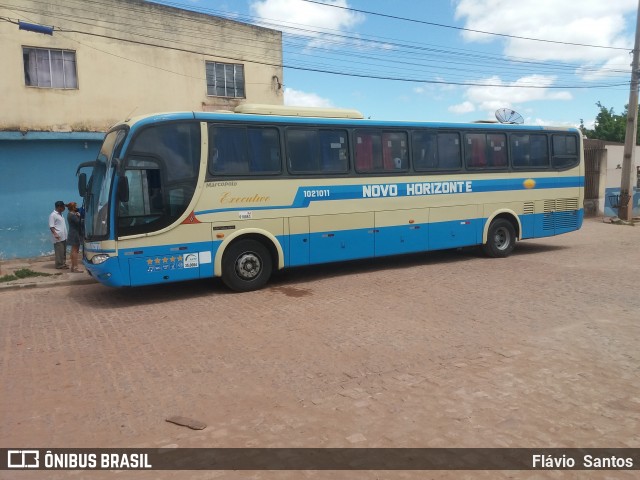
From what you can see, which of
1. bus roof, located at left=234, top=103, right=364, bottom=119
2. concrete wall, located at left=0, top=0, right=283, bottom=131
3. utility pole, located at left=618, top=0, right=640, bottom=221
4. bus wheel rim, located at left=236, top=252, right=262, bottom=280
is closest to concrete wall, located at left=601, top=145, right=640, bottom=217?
utility pole, located at left=618, top=0, right=640, bottom=221

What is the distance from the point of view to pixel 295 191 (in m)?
9.52

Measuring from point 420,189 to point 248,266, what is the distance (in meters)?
4.30

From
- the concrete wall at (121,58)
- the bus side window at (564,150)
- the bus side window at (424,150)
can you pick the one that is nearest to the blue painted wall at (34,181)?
the concrete wall at (121,58)

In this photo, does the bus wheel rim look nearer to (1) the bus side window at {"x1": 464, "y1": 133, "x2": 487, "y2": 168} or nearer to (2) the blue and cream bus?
(2) the blue and cream bus

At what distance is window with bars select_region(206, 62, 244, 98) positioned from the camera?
51.3 ft

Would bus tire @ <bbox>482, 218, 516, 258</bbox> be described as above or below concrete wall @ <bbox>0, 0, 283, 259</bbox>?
below

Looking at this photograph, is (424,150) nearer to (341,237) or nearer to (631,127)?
(341,237)

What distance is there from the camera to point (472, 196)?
1194 cm

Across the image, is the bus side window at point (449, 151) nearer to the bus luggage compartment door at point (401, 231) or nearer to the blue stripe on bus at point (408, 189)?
the blue stripe on bus at point (408, 189)

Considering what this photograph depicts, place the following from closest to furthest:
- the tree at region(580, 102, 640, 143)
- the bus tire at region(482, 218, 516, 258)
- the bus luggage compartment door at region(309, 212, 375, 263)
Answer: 1. the bus luggage compartment door at region(309, 212, 375, 263)
2. the bus tire at region(482, 218, 516, 258)
3. the tree at region(580, 102, 640, 143)

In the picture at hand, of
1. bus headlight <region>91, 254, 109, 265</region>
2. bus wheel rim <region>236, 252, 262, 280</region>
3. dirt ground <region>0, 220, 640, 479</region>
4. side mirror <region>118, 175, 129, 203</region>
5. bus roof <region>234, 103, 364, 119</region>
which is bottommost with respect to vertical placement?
dirt ground <region>0, 220, 640, 479</region>

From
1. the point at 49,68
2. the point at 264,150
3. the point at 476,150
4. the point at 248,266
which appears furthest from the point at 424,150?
the point at 49,68

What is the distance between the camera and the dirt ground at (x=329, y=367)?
3.98m

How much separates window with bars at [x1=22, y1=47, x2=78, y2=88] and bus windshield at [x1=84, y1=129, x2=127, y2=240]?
586 centimetres
